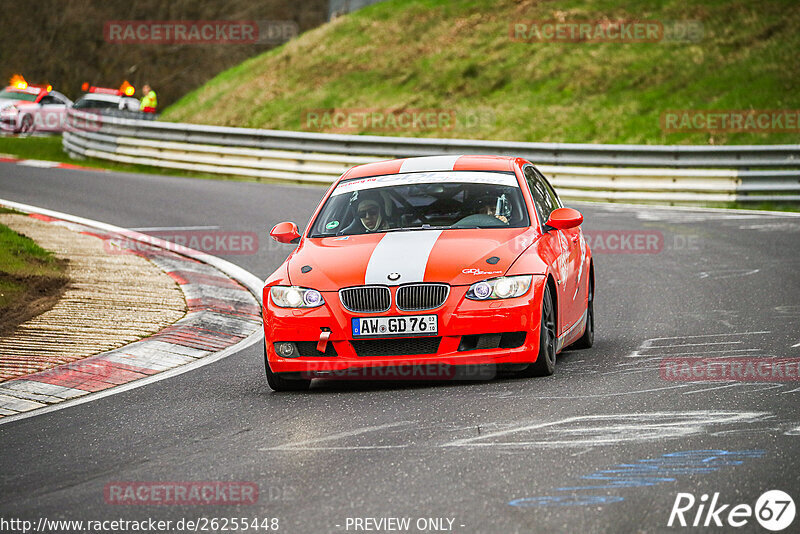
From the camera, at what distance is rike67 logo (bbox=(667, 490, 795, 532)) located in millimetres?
4738

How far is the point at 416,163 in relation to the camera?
32.2 feet

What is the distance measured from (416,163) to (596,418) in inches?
146

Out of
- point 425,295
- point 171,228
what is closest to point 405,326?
point 425,295

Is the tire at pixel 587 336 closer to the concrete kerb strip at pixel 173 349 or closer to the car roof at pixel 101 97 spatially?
the concrete kerb strip at pixel 173 349

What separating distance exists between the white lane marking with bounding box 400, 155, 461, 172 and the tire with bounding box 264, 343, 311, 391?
219 centimetres

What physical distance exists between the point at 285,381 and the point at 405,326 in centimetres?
98

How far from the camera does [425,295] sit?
307 inches

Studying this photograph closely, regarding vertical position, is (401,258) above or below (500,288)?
above

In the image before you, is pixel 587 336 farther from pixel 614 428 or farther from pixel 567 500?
pixel 567 500

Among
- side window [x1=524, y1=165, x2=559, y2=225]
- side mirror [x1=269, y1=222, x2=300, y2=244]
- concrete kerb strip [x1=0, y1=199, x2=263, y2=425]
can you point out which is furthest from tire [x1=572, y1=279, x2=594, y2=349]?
concrete kerb strip [x1=0, y1=199, x2=263, y2=425]

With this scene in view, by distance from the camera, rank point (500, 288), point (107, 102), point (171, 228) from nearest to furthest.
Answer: point (500, 288) → point (171, 228) → point (107, 102)

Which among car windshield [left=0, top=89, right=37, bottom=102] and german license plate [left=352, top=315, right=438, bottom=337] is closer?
german license plate [left=352, top=315, right=438, bottom=337]

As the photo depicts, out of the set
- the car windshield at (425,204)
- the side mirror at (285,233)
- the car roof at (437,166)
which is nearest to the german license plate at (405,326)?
the car windshield at (425,204)

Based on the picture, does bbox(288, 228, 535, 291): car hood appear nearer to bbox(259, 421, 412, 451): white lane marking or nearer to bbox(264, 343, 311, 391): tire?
bbox(264, 343, 311, 391): tire
